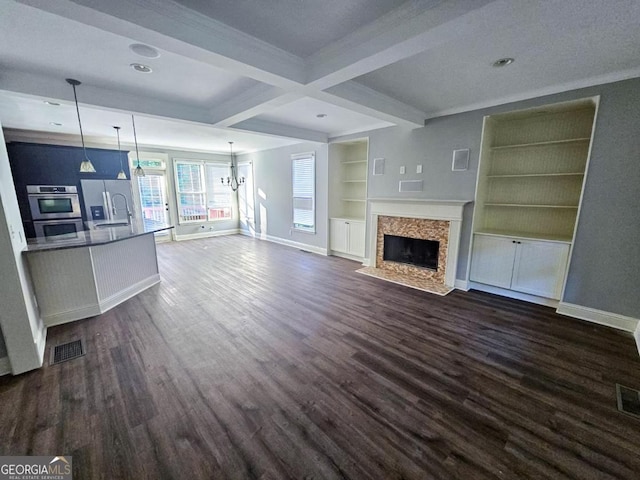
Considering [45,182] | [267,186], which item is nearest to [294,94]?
[267,186]

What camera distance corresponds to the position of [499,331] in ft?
9.52

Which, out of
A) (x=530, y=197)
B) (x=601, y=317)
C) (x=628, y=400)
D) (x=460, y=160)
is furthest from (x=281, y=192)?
(x=628, y=400)

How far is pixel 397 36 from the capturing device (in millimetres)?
1792

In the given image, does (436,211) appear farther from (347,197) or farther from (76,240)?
(76,240)

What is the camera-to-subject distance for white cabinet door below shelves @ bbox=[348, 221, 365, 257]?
5.66 metres

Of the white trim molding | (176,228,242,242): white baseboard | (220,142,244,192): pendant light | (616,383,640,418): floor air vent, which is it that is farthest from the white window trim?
(616,383,640,418): floor air vent

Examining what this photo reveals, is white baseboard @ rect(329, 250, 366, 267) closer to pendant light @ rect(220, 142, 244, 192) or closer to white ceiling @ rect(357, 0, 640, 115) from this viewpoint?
white ceiling @ rect(357, 0, 640, 115)

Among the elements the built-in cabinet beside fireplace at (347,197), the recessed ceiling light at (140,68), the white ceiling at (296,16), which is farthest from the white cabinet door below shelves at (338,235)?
the recessed ceiling light at (140,68)

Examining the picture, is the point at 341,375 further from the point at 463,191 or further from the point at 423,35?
the point at 463,191

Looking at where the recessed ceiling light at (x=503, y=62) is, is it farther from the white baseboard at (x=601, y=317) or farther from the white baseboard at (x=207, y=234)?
the white baseboard at (x=207, y=234)

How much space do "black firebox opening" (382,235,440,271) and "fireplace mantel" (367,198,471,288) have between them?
1.00 feet

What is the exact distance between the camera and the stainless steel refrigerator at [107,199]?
5754 millimetres

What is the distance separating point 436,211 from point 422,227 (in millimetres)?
385

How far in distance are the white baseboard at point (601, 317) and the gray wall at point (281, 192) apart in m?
4.36
